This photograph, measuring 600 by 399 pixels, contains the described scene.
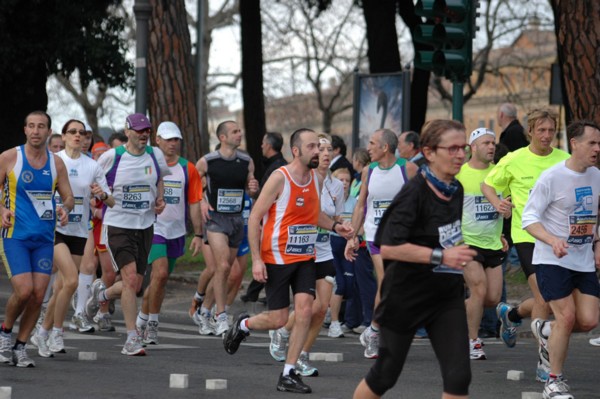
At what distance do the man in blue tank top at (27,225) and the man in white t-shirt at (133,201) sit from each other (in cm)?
113

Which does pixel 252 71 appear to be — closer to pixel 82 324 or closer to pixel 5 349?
pixel 82 324

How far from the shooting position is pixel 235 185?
46.9ft

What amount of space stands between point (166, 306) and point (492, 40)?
36027 millimetres

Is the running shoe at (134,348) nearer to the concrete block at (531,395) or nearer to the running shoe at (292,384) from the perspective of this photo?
the running shoe at (292,384)

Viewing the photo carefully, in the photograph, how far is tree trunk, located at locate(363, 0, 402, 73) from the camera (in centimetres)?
2775

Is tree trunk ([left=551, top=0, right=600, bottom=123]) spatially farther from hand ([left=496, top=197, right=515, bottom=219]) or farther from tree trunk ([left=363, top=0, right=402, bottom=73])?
tree trunk ([left=363, top=0, right=402, bottom=73])

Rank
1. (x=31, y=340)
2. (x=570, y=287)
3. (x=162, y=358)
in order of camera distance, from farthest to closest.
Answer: (x=31, y=340), (x=162, y=358), (x=570, y=287)

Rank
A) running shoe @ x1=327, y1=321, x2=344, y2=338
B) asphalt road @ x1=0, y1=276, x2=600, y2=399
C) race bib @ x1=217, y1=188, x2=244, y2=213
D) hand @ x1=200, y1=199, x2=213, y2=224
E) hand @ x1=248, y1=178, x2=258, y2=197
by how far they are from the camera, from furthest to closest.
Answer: running shoe @ x1=327, y1=321, x2=344, y2=338, hand @ x1=248, y1=178, x2=258, y2=197, race bib @ x1=217, y1=188, x2=244, y2=213, hand @ x1=200, y1=199, x2=213, y2=224, asphalt road @ x1=0, y1=276, x2=600, y2=399

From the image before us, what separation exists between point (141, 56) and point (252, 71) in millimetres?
11632

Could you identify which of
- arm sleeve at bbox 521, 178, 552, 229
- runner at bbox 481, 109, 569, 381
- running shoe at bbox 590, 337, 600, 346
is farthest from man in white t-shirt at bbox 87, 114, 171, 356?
running shoe at bbox 590, 337, 600, 346

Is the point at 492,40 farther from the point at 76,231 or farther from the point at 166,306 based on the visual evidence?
the point at 76,231

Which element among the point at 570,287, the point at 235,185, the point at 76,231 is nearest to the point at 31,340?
the point at 76,231

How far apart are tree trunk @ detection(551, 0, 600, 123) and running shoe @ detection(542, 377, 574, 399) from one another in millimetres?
7698

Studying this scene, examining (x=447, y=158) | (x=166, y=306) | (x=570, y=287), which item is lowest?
(x=166, y=306)
